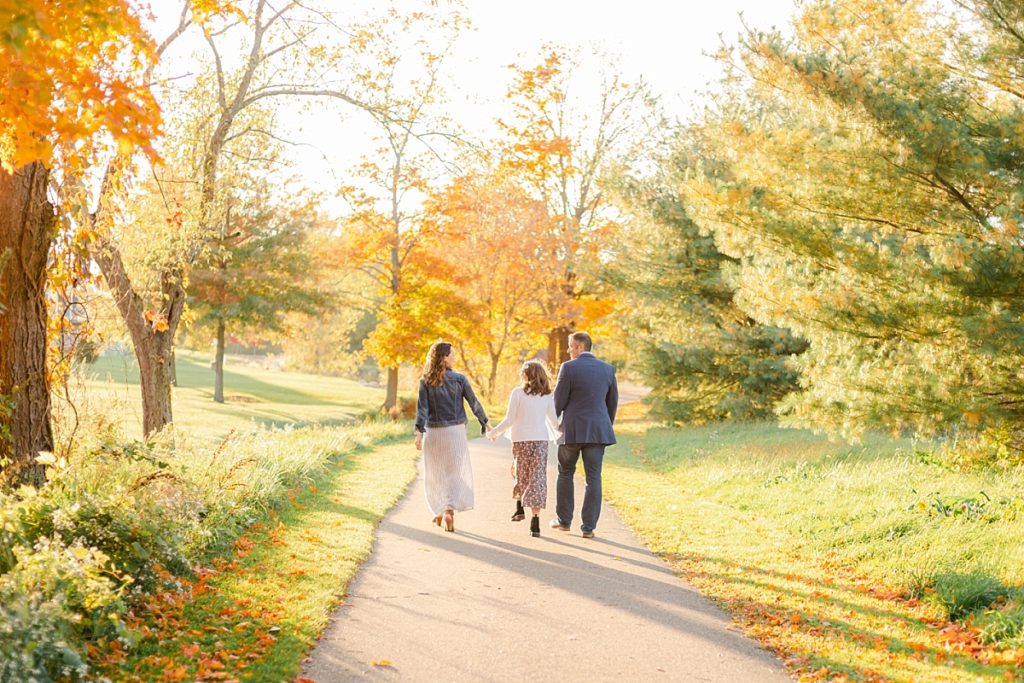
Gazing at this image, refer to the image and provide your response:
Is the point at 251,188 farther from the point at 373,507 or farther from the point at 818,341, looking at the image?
the point at 818,341

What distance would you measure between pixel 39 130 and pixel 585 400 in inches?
239

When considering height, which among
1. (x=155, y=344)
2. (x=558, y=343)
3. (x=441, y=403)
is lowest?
(x=441, y=403)

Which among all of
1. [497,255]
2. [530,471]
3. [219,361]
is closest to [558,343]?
[497,255]

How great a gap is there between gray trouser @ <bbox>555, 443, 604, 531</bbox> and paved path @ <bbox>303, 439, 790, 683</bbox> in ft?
0.99

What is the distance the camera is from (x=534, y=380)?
10695 millimetres

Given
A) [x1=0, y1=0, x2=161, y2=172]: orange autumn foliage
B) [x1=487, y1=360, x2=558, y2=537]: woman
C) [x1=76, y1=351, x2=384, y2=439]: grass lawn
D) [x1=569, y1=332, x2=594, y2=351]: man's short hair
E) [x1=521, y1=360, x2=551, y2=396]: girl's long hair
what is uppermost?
[x1=0, y1=0, x2=161, y2=172]: orange autumn foliage

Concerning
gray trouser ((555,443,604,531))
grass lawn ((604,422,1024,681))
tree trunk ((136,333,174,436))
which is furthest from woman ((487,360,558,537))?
tree trunk ((136,333,174,436))

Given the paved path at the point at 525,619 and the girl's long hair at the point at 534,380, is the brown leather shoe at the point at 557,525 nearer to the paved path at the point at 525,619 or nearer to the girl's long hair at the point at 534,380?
the paved path at the point at 525,619

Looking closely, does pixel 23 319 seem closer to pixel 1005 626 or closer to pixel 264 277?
pixel 1005 626

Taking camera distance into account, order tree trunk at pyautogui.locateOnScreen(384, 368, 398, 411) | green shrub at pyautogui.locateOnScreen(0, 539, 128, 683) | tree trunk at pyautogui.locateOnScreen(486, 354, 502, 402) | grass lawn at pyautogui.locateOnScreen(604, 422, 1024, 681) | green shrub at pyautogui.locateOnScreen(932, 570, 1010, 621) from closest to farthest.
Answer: green shrub at pyautogui.locateOnScreen(0, 539, 128, 683) < grass lawn at pyautogui.locateOnScreen(604, 422, 1024, 681) < green shrub at pyautogui.locateOnScreen(932, 570, 1010, 621) < tree trunk at pyautogui.locateOnScreen(486, 354, 502, 402) < tree trunk at pyautogui.locateOnScreen(384, 368, 398, 411)

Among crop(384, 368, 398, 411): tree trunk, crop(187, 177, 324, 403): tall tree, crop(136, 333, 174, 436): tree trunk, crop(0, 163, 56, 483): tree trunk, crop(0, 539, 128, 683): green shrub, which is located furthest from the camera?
crop(187, 177, 324, 403): tall tree

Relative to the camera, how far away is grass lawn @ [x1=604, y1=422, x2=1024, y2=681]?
6289mm

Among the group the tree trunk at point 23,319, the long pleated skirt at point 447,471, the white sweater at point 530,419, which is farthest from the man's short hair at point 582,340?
the tree trunk at point 23,319

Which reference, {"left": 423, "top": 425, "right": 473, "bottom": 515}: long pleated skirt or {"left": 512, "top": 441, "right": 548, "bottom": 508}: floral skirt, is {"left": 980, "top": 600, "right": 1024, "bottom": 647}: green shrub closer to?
{"left": 512, "top": 441, "right": 548, "bottom": 508}: floral skirt
